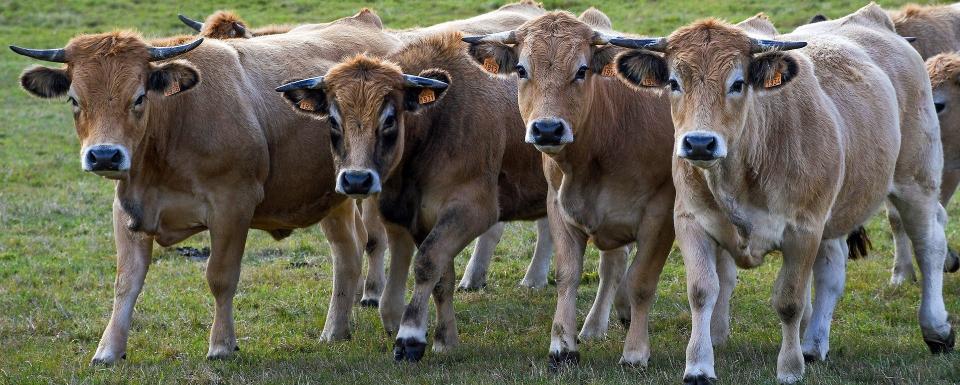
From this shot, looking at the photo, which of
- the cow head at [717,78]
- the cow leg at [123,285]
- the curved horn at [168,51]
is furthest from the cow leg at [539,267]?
the cow head at [717,78]

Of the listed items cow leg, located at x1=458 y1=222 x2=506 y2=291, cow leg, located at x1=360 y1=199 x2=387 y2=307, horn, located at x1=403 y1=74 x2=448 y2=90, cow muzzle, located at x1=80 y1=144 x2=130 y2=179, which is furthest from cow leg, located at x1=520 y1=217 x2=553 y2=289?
cow muzzle, located at x1=80 y1=144 x2=130 y2=179

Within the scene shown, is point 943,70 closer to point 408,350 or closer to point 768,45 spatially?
point 768,45

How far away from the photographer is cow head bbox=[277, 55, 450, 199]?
28.6 feet

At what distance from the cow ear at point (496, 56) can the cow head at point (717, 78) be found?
4.86 feet

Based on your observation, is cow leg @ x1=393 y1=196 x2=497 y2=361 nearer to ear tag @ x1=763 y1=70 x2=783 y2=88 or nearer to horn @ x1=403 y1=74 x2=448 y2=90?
horn @ x1=403 y1=74 x2=448 y2=90

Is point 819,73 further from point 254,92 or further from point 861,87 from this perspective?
point 254,92

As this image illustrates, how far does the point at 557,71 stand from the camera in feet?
27.9

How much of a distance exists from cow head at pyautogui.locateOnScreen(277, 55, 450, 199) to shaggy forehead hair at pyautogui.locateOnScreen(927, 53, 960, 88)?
4771 millimetres

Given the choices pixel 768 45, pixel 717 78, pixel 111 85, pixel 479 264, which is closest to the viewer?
pixel 717 78

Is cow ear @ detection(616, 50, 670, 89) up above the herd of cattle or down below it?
above

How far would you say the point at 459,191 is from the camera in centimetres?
935

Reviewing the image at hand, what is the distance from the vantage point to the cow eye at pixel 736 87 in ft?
24.5

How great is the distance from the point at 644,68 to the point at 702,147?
103 centimetres

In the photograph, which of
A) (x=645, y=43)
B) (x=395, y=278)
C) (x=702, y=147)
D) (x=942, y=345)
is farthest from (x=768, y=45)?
(x=395, y=278)
